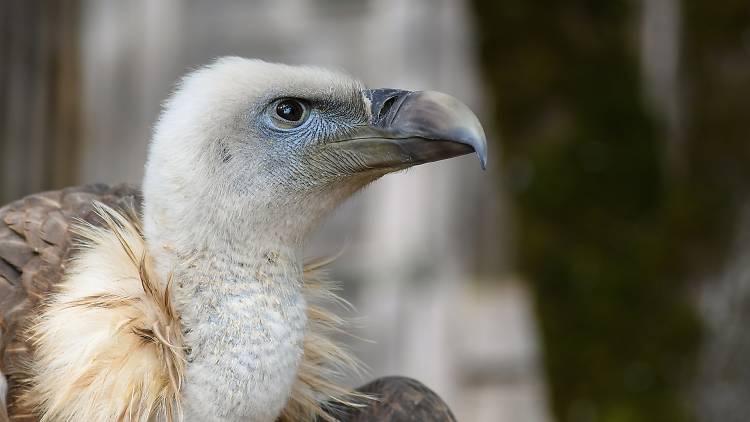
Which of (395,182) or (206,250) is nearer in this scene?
(206,250)

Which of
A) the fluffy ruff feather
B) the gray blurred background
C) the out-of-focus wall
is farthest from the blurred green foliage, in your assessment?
the fluffy ruff feather

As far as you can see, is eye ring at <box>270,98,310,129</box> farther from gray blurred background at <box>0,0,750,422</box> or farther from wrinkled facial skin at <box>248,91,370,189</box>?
gray blurred background at <box>0,0,750,422</box>

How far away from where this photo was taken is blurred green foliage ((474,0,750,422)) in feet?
20.0

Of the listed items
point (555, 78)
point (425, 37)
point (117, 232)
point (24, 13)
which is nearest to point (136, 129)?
point (24, 13)

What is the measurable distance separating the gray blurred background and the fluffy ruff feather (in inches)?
152

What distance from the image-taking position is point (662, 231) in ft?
20.7

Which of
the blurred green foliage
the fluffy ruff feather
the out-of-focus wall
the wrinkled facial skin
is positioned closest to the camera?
the fluffy ruff feather

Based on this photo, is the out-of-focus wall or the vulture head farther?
A: the out-of-focus wall

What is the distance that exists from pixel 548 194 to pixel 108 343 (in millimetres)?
4464

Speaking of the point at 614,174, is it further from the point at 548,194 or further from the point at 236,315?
the point at 236,315

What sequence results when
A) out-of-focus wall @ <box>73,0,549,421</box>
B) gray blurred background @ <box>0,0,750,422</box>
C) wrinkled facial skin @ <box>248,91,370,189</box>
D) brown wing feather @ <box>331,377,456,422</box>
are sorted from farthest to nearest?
gray blurred background @ <box>0,0,750,422</box> < out-of-focus wall @ <box>73,0,549,421</box> < brown wing feather @ <box>331,377,456,422</box> < wrinkled facial skin @ <box>248,91,370,189</box>

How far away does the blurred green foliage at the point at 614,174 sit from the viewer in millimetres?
6082

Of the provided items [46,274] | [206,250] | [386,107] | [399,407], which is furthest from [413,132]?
[46,274]

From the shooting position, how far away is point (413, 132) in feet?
6.83
